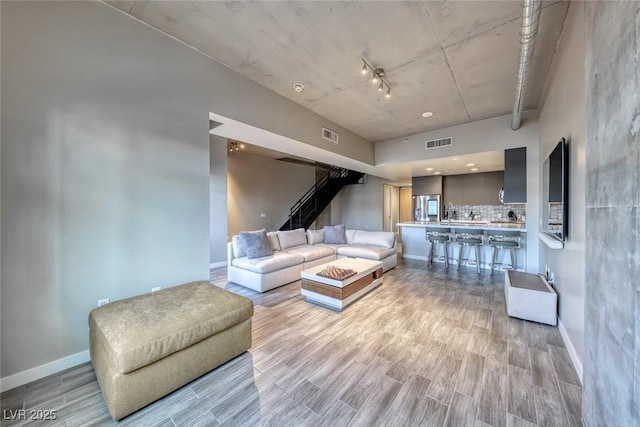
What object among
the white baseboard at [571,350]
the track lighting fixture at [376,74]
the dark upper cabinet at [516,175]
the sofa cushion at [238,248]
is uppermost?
the track lighting fixture at [376,74]

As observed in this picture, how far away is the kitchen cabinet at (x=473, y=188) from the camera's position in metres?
6.78

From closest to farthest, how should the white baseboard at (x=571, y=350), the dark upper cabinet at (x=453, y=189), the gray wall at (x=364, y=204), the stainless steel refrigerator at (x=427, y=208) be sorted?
the white baseboard at (x=571, y=350)
the dark upper cabinet at (x=453, y=189)
the stainless steel refrigerator at (x=427, y=208)
the gray wall at (x=364, y=204)

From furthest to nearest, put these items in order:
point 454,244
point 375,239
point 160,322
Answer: point 454,244
point 375,239
point 160,322

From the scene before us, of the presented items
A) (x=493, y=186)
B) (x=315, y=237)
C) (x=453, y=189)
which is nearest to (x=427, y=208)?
(x=453, y=189)

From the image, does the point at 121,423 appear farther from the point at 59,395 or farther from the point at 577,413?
the point at 577,413

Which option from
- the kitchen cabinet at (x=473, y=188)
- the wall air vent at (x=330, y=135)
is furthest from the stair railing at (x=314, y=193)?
the wall air vent at (x=330, y=135)

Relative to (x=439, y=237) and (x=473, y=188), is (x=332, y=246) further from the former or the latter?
(x=473, y=188)

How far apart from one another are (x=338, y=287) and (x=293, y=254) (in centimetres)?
163

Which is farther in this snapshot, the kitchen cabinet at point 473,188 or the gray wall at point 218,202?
the kitchen cabinet at point 473,188

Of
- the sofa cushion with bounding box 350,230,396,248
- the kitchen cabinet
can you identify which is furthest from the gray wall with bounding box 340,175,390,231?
the sofa cushion with bounding box 350,230,396,248

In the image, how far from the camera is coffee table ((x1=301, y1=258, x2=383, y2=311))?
3.19 metres

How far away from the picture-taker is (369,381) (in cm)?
187

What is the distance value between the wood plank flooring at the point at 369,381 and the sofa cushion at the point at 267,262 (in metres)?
1.00

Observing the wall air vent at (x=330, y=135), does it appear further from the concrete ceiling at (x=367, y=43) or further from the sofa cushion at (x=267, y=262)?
the sofa cushion at (x=267, y=262)
